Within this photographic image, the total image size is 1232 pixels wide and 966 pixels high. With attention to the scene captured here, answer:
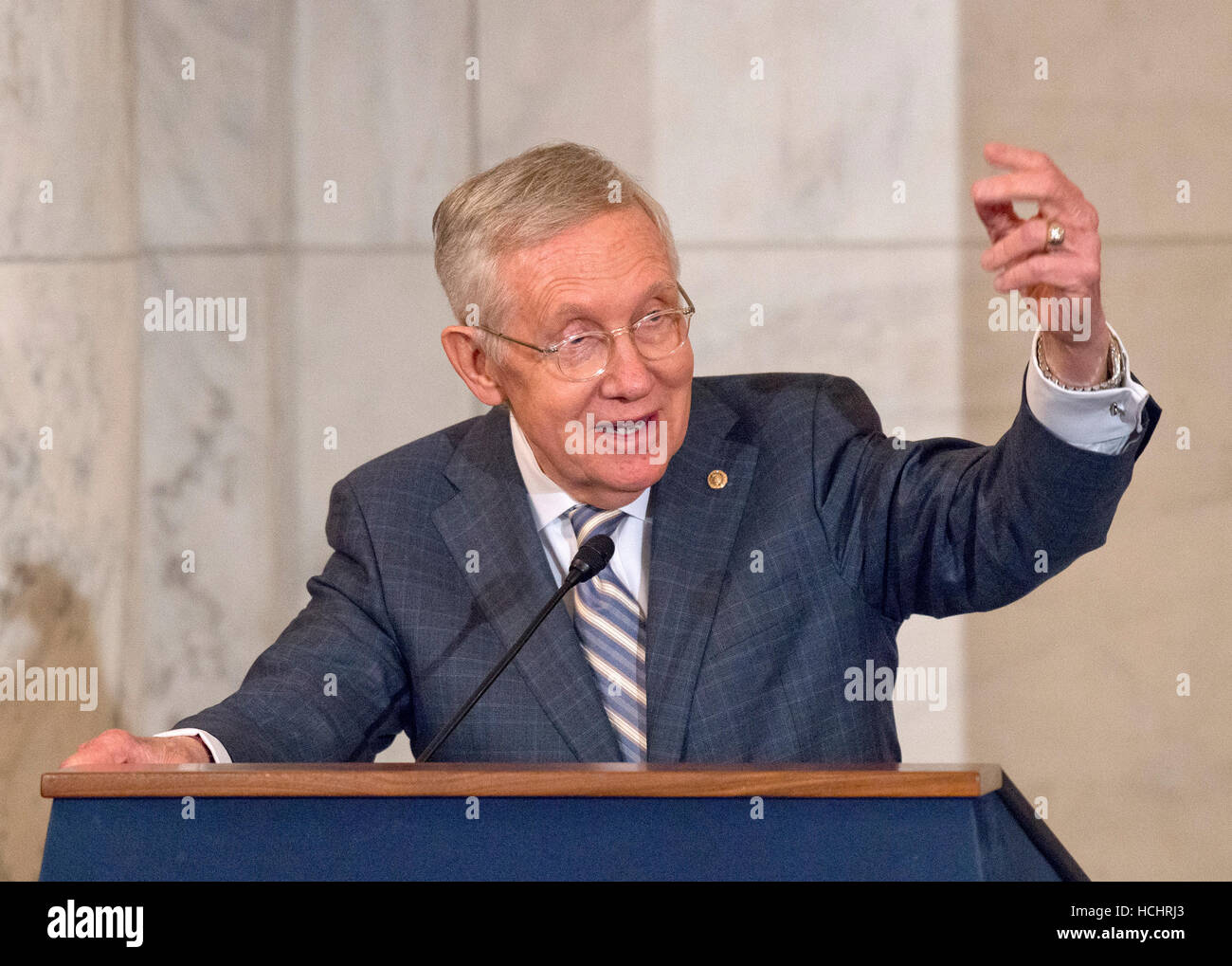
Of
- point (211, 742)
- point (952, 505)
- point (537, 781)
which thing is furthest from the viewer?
point (952, 505)

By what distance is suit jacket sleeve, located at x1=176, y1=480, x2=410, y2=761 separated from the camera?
1802 millimetres

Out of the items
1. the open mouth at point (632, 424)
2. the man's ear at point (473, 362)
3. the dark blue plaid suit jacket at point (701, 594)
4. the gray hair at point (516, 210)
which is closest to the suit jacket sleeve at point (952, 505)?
the dark blue plaid suit jacket at point (701, 594)

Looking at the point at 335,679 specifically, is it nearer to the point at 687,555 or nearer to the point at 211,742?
the point at 211,742

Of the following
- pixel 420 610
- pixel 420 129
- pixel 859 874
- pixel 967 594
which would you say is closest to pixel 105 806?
pixel 859 874

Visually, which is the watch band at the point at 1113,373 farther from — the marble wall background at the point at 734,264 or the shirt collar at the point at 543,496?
the marble wall background at the point at 734,264

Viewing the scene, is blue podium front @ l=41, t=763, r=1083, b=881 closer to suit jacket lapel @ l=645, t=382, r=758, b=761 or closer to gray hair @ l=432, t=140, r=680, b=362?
suit jacket lapel @ l=645, t=382, r=758, b=761

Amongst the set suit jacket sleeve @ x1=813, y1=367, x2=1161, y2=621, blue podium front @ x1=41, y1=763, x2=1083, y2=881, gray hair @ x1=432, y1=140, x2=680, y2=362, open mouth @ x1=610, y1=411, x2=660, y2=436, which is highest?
gray hair @ x1=432, y1=140, x2=680, y2=362

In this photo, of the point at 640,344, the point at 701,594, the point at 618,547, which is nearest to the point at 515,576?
the point at 618,547

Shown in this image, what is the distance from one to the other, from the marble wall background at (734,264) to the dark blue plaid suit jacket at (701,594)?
116 centimetres

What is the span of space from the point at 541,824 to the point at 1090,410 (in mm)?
828

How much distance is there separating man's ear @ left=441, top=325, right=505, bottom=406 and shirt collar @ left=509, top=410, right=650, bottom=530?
68 mm

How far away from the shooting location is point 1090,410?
5.11ft

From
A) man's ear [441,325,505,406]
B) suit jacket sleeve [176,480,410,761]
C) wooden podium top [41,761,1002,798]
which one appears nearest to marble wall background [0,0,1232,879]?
man's ear [441,325,505,406]

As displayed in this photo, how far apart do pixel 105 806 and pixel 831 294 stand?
2299mm
